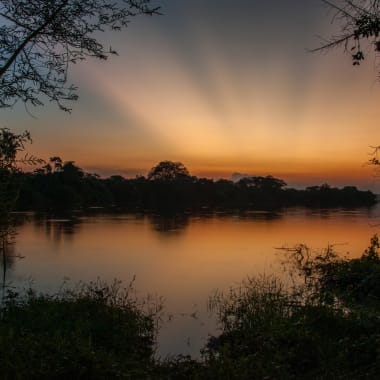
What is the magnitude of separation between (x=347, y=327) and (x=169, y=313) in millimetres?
4882

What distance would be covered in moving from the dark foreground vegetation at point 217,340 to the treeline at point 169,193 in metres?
54.1

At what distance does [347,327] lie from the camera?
21.9ft

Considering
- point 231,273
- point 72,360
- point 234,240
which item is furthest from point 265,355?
point 234,240

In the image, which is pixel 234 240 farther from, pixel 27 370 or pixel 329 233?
pixel 27 370

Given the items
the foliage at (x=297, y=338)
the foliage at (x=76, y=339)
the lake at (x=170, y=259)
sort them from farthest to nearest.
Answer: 1. the lake at (x=170, y=259)
2. the foliage at (x=297, y=338)
3. the foliage at (x=76, y=339)

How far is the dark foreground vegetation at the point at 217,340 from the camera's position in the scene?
15.9ft

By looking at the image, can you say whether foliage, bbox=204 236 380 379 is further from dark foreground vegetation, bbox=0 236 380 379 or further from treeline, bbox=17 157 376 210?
treeline, bbox=17 157 376 210

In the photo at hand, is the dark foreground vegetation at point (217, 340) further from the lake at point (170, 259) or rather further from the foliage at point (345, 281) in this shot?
the lake at point (170, 259)

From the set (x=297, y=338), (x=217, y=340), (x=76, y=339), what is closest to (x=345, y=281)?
(x=217, y=340)

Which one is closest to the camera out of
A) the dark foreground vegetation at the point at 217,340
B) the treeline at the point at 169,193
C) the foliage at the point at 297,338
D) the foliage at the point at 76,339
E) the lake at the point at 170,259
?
the foliage at the point at 76,339

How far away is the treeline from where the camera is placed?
6775cm

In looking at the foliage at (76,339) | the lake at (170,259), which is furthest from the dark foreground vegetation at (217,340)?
the lake at (170,259)

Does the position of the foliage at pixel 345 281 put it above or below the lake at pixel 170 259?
above

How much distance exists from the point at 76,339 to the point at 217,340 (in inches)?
125
